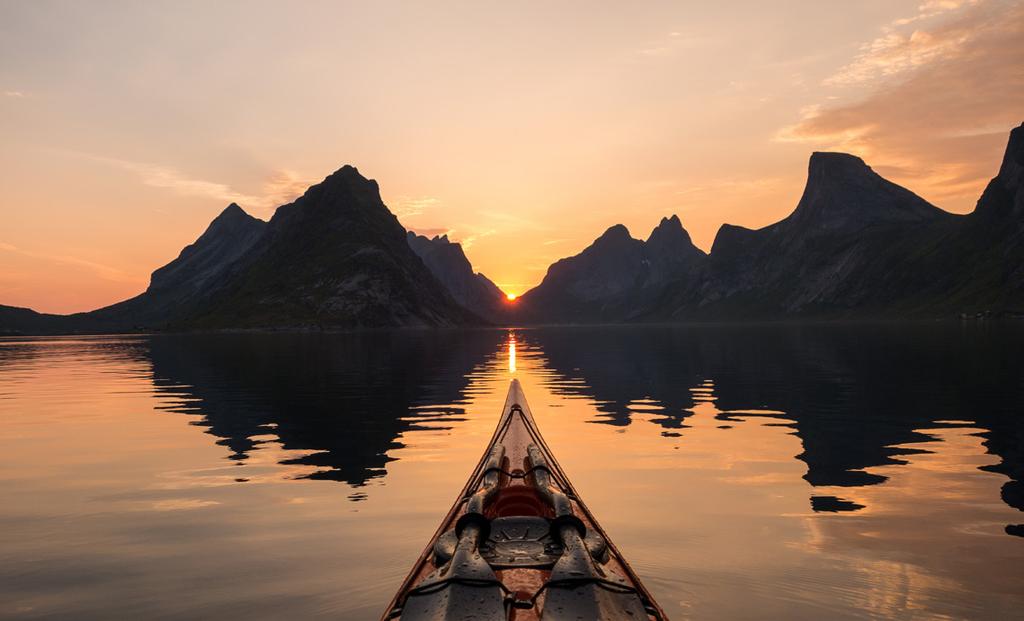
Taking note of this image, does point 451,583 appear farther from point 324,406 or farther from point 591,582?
point 324,406

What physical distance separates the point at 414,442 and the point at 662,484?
11.1m

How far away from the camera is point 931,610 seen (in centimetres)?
1047

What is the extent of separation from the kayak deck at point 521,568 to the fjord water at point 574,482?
2.29 metres

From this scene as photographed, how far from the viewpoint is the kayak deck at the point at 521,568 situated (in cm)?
718

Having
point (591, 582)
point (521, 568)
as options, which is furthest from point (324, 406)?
point (591, 582)

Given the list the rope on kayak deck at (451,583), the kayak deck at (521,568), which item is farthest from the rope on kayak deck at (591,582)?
the rope on kayak deck at (451,583)

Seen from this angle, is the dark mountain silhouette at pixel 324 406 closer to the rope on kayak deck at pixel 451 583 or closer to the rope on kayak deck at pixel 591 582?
the rope on kayak deck at pixel 451 583

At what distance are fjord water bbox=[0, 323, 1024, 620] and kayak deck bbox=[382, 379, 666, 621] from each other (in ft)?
7.51

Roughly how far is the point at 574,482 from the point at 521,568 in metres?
11.1

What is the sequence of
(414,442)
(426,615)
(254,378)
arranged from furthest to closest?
1. (254,378)
2. (414,442)
3. (426,615)

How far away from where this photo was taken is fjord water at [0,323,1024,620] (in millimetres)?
11547

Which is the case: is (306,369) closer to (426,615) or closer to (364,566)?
(364,566)

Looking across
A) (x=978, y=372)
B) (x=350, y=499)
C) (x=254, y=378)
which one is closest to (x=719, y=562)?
(x=350, y=499)

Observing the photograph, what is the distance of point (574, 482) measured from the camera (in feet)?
64.8
